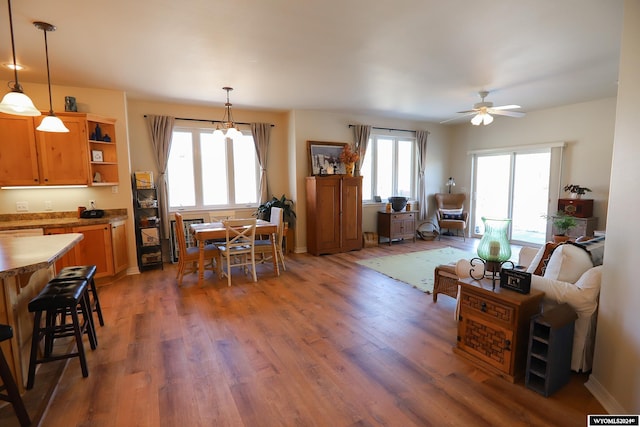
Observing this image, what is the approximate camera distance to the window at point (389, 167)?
22.9 feet

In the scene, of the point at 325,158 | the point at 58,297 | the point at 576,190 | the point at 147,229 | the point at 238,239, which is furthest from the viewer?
the point at 325,158

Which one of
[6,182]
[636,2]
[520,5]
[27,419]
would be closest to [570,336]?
[636,2]

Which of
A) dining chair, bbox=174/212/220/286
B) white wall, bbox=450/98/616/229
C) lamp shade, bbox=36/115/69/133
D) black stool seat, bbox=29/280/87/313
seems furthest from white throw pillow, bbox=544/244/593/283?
lamp shade, bbox=36/115/69/133

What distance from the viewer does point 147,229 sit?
4840 millimetres

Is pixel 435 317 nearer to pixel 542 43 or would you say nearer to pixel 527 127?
pixel 542 43

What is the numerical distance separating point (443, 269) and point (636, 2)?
250 centimetres

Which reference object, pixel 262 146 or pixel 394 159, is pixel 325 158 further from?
pixel 394 159

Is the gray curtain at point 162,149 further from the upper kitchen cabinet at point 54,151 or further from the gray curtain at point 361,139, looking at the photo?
the gray curtain at point 361,139

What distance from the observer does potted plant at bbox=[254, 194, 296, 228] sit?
5.83 m

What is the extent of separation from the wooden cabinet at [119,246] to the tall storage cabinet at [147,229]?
26cm

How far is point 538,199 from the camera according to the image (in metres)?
6.29

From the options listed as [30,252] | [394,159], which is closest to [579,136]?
[394,159]

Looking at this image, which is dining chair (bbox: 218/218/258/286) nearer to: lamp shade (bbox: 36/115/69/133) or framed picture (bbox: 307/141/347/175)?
lamp shade (bbox: 36/115/69/133)

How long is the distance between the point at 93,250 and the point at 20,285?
2078 mm
